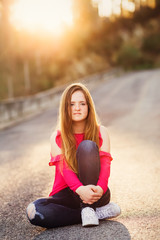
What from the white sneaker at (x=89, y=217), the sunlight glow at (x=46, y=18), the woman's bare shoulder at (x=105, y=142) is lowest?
the white sneaker at (x=89, y=217)

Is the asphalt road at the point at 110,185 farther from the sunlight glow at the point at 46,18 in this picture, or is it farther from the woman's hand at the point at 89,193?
the sunlight glow at the point at 46,18

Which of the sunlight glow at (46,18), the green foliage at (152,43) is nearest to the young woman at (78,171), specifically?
the sunlight glow at (46,18)

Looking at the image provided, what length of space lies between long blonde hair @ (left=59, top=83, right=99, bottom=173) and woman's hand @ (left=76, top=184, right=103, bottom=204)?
25cm

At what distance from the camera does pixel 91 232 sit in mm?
3016

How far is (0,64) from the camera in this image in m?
49.4

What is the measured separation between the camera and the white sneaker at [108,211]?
328 cm

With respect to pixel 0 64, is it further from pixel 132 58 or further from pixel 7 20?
pixel 132 58

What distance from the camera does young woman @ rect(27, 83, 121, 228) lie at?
313 centimetres

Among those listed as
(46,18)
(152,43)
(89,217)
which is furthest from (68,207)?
(152,43)

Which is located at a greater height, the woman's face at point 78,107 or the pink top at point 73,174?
the woman's face at point 78,107

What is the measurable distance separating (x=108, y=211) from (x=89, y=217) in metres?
0.26

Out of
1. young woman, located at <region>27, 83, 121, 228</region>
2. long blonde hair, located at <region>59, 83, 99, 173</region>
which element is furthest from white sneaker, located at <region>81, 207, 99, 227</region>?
long blonde hair, located at <region>59, 83, 99, 173</region>

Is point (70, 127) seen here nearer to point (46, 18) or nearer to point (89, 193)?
point (89, 193)

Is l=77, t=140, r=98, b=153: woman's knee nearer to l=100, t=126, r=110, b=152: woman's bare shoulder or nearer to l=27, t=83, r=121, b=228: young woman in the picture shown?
l=27, t=83, r=121, b=228: young woman
